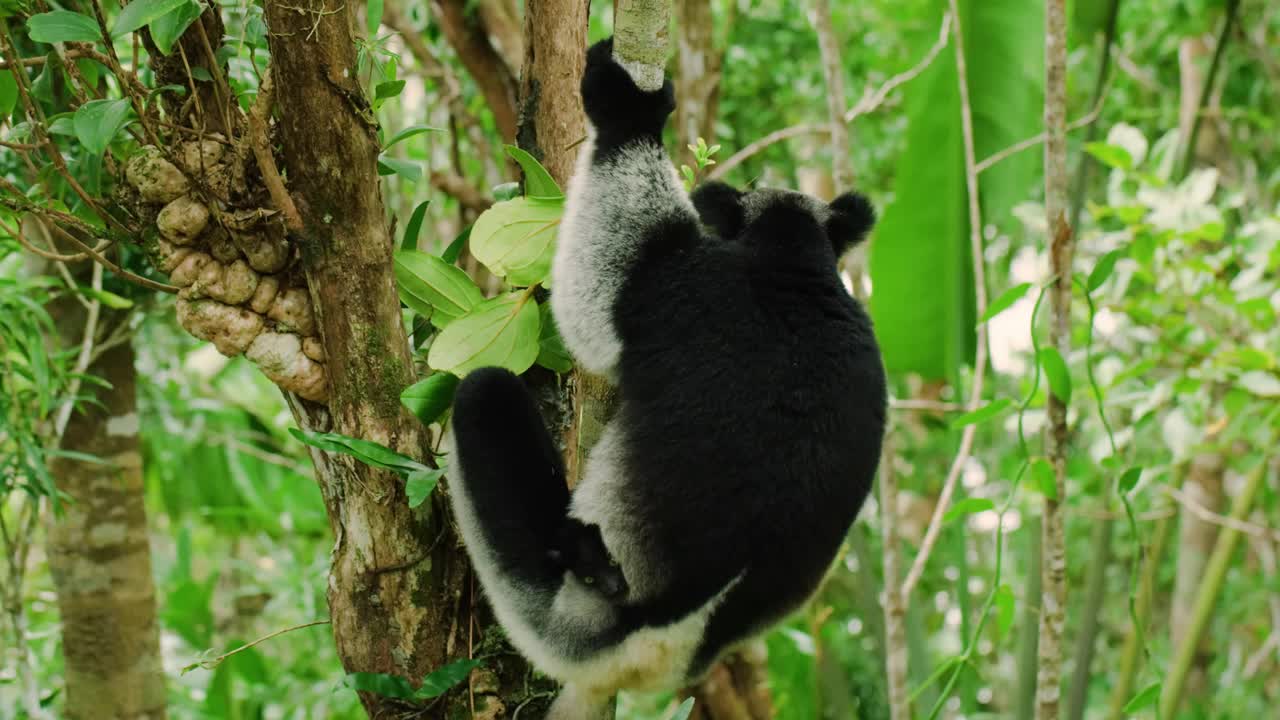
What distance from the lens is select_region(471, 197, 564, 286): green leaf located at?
216 centimetres

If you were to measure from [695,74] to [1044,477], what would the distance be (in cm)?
247

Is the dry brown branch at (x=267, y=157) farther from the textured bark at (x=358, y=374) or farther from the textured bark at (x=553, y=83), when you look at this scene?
the textured bark at (x=553, y=83)

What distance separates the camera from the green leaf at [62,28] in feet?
5.41

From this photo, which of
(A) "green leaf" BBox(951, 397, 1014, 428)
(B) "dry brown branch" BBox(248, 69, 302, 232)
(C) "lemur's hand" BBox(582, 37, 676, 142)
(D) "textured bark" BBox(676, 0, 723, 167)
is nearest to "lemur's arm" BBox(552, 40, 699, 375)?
(C) "lemur's hand" BBox(582, 37, 676, 142)

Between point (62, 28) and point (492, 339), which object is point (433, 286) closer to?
point (492, 339)

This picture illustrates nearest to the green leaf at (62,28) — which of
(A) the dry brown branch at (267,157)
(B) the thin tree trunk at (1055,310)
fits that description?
(A) the dry brown branch at (267,157)

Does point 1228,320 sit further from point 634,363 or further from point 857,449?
point 634,363

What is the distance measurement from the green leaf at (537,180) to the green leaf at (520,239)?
0.14 ft

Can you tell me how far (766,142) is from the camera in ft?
11.0

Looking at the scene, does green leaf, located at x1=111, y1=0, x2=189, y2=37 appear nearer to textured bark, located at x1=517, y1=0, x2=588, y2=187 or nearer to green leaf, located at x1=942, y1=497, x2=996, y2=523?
textured bark, located at x1=517, y1=0, x2=588, y2=187

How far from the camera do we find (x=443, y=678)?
79.4 inches

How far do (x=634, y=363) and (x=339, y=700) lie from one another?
2.89 ft

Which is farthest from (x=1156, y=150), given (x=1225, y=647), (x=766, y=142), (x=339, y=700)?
(x=1225, y=647)

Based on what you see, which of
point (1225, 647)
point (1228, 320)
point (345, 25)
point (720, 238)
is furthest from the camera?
point (1225, 647)
